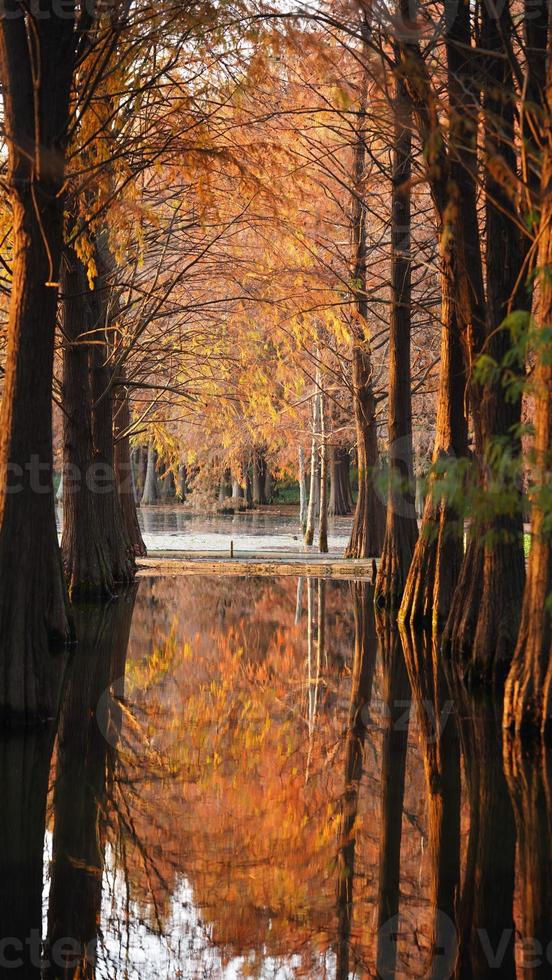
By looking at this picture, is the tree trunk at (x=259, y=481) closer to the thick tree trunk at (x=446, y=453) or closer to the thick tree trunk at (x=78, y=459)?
the thick tree trunk at (x=78, y=459)

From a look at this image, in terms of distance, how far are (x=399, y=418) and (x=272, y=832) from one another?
526 inches

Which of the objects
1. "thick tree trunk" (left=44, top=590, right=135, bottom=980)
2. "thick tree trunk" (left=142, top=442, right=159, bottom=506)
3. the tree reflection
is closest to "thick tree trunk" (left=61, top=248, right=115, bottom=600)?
"thick tree trunk" (left=44, top=590, right=135, bottom=980)

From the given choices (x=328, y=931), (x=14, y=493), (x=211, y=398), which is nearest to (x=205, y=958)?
(x=328, y=931)

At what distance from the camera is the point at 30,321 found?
9695 millimetres

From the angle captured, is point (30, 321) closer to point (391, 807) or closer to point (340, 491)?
point (391, 807)

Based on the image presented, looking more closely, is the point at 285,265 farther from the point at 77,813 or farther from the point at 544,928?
the point at 544,928

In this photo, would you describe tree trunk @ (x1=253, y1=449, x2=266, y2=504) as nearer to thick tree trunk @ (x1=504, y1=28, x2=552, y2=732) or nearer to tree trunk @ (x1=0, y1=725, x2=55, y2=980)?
thick tree trunk @ (x1=504, y1=28, x2=552, y2=732)

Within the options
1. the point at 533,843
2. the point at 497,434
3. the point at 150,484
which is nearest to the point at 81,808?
the point at 533,843

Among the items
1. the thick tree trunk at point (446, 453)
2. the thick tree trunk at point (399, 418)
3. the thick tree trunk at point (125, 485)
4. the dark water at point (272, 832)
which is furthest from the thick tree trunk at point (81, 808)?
the thick tree trunk at point (125, 485)

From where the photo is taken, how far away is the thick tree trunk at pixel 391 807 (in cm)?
496

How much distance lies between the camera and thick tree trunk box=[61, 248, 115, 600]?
17.4 metres

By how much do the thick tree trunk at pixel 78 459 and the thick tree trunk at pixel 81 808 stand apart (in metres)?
4.70

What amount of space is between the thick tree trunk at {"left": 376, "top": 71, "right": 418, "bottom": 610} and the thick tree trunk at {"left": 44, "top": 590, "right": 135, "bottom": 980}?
631 cm

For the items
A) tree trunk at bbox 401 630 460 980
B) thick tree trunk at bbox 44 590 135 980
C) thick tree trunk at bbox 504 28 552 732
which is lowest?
tree trunk at bbox 401 630 460 980
